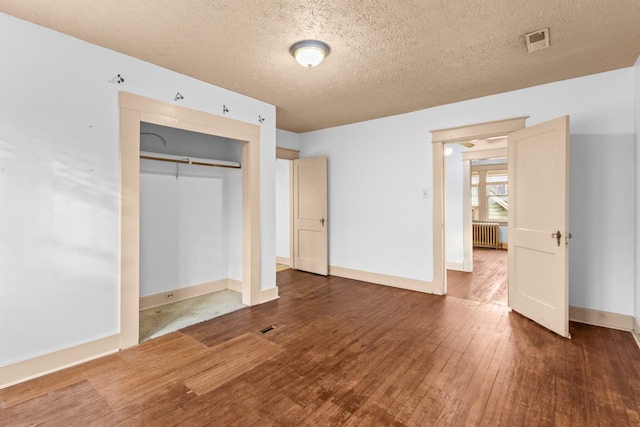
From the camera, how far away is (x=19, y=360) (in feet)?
7.29

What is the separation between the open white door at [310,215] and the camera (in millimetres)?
5477

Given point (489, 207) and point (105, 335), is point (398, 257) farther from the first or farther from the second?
point (489, 207)

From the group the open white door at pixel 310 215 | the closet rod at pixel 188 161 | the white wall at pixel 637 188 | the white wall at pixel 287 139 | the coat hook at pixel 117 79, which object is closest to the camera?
the coat hook at pixel 117 79

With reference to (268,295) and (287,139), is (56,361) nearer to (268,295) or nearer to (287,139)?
(268,295)

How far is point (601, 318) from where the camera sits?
322cm

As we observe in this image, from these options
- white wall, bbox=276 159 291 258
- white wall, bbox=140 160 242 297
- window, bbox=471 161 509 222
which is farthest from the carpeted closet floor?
window, bbox=471 161 509 222

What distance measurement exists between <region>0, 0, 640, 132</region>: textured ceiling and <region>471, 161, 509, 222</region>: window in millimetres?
6277

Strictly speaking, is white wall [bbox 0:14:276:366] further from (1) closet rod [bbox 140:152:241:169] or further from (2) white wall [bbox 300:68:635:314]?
(2) white wall [bbox 300:68:635:314]

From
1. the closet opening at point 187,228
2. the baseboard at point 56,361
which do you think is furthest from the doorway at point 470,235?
the baseboard at point 56,361

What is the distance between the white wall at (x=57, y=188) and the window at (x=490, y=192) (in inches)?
357

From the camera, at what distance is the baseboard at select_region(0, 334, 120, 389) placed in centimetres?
218

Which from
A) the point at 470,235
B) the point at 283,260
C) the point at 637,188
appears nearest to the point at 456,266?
the point at 470,235

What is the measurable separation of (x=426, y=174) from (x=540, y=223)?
1.60 metres

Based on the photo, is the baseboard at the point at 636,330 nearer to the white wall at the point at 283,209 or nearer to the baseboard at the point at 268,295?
the baseboard at the point at 268,295
